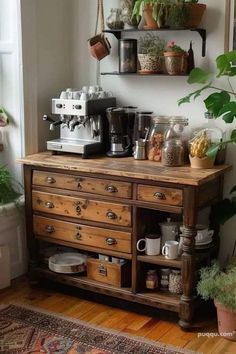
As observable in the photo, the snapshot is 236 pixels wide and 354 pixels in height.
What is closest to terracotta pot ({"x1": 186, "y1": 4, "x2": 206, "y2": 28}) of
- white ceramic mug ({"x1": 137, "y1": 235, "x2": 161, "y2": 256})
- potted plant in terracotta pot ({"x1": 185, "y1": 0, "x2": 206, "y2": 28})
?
potted plant in terracotta pot ({"x1": 185, "y1": 0, "x2": 206, "y2": 28})

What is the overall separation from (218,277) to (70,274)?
93cm

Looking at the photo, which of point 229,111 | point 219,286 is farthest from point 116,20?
point 219,286

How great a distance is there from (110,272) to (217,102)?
1117mm

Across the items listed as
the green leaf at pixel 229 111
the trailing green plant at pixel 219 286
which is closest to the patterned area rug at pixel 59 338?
the trailing green plant at pixel 219 286

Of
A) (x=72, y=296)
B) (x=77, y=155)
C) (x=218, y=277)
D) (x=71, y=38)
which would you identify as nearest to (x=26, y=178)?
(x=77, y=155)

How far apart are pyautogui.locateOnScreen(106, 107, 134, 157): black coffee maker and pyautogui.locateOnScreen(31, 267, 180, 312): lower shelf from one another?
30.3 inches

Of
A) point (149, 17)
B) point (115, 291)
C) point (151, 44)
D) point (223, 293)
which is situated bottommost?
point (115, 291)

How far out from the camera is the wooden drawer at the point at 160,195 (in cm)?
270

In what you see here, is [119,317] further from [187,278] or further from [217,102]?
[217,102]

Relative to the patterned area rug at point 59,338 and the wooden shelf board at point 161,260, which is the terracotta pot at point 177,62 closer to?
the wooden shelf board at point 161,260

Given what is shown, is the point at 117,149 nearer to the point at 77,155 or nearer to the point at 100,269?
the point at 77,155

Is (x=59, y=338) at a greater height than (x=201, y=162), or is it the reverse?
(x=201, y=162)

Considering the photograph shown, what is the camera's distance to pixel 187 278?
2760 mm

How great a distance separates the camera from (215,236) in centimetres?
312
